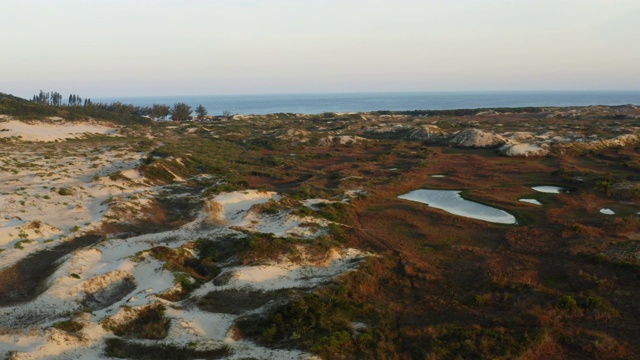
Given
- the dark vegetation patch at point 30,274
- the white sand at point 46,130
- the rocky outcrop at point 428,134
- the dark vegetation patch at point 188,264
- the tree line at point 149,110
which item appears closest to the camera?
the dark vegetation patch at point 30,274

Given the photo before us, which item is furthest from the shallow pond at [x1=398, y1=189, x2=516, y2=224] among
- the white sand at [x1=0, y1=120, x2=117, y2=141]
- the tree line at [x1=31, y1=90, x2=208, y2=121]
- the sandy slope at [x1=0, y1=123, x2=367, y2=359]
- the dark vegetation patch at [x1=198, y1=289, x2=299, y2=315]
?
the tree line at [x1=31, y1=90, x2=208, y2=121]

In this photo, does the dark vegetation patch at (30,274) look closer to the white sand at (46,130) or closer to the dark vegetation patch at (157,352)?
the dark vegetation patch at (157,352)

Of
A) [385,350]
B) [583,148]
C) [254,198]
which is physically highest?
[583,148]

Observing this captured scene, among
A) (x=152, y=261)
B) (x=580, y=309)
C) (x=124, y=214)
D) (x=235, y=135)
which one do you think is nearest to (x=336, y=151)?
(x=235, y=135)

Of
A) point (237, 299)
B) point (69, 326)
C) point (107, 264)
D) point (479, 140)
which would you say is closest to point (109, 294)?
point (107, 264)

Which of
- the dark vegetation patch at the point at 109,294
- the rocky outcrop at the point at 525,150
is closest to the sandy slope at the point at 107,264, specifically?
the dark vegetation patch at the point at 109,294

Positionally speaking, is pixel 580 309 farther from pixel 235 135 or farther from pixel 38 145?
→ pixel 235 135

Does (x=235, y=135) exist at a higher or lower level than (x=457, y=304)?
higher
